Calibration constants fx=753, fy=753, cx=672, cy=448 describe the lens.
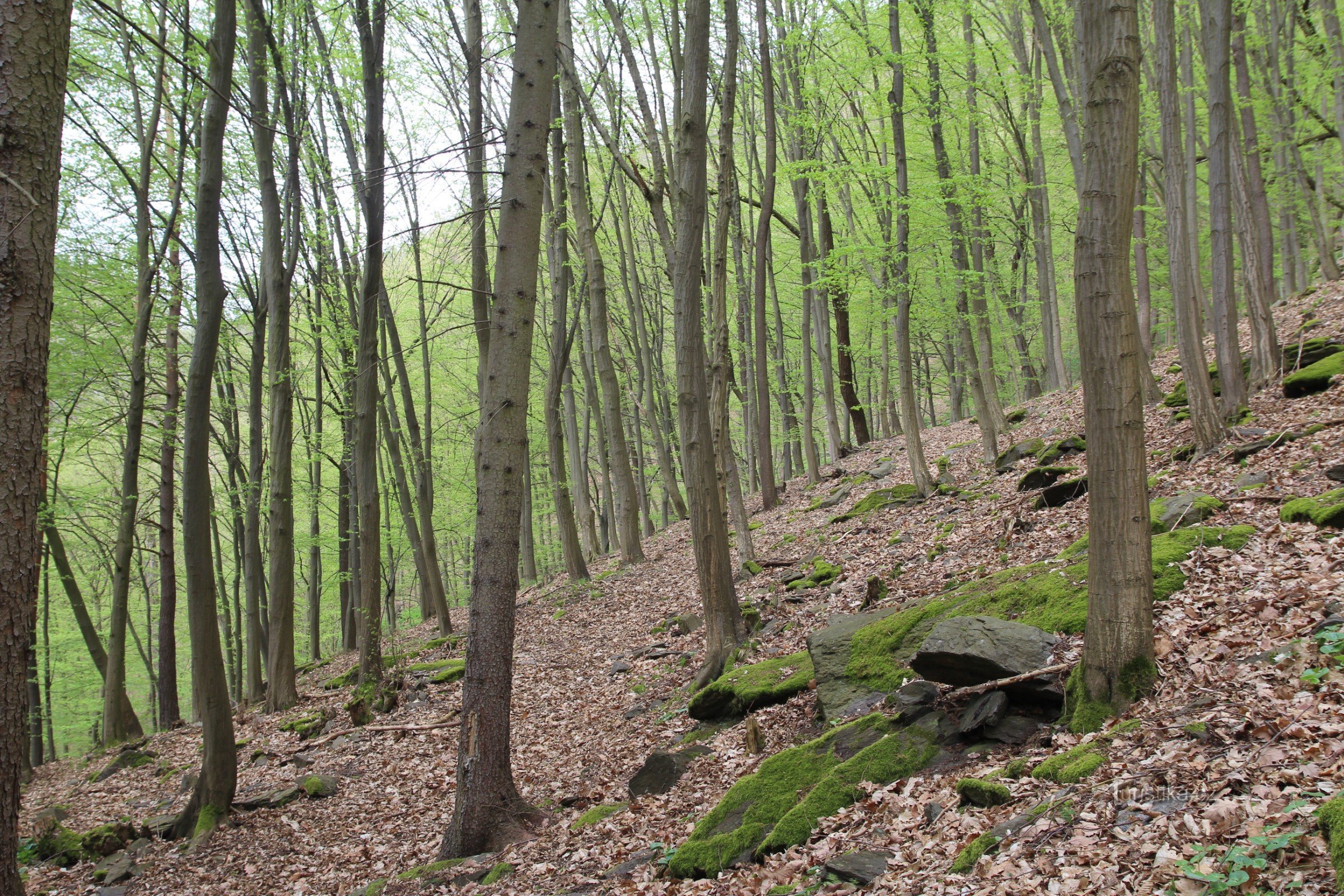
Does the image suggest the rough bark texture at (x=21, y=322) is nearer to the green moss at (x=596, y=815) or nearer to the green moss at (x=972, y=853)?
the green moss at (x=596, y=815)

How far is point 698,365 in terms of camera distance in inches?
309

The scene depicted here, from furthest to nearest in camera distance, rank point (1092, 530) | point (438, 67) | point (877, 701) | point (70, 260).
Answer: point (438, 67)
point (70, 260)
point (877, 701)
point (1092, 530)

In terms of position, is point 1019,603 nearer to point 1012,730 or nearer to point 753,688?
point 1012,730

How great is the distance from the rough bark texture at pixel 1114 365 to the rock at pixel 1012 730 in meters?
0.47

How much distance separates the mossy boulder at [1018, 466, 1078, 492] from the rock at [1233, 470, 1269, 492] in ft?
7.41

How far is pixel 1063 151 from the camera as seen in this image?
1886 centimetres

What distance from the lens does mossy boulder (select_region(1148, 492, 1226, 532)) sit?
6.08m

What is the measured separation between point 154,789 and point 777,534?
9.81m

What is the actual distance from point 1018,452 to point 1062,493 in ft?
10.5

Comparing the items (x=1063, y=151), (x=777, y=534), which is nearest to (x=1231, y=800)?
(x=777, y=534)

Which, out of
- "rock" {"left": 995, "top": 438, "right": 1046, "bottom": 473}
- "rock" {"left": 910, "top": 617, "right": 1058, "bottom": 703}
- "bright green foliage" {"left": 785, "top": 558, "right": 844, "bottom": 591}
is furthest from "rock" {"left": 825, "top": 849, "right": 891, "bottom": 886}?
"rock" {"left": 995, "top": 438, "right": 1046, "bottom": 473}

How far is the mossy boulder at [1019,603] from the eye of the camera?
5.14 metres

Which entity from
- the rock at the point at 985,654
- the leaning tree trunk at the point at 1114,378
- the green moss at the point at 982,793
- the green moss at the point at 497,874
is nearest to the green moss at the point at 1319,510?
the rock at the point at 985,654

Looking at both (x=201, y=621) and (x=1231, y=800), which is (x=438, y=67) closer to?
(x=201, y=621)
